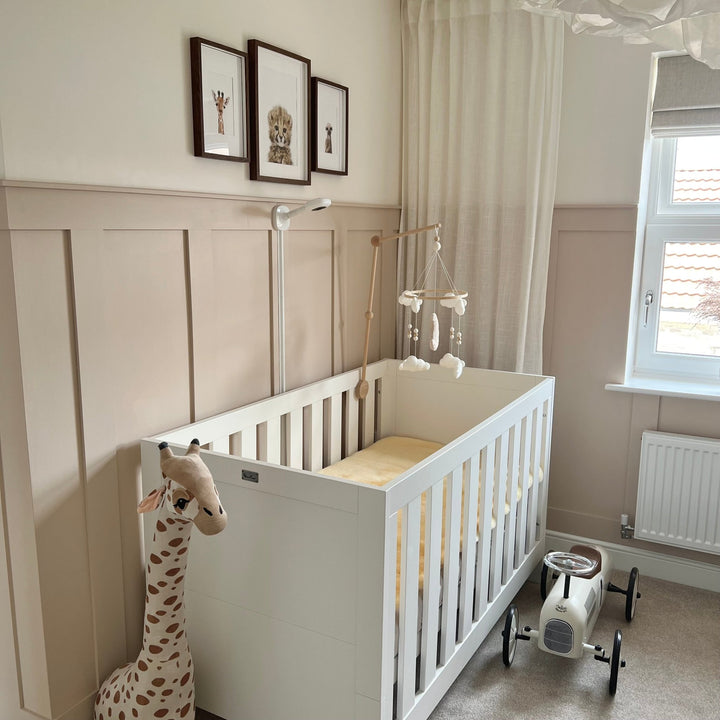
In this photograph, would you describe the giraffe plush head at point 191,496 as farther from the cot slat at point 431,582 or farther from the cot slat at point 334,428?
the cot slat at point 334,428

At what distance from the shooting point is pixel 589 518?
9.91 feet

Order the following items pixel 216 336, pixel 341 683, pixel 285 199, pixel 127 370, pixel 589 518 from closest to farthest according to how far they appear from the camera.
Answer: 1. pixel 341 683
2. pixel 127 370
3. pixel 216 336
4. pixel 285 199
5. pixel 589 518

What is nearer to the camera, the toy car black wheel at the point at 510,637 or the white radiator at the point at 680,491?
the toy car black wheel at the point at 510,637

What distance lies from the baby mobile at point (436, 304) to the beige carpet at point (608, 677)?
37.5 inches

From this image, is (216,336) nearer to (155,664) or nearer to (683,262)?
(155,664)

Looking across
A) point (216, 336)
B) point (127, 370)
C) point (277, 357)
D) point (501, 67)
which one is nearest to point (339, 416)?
point (277, 357)

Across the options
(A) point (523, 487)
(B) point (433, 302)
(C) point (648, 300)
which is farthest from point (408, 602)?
(C) point (648, 300)

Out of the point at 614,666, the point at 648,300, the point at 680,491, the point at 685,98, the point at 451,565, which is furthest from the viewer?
the point at 648,300

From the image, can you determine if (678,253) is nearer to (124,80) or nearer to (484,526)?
(484,526)

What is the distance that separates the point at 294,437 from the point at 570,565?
37.7 inches

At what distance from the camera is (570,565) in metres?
2.15

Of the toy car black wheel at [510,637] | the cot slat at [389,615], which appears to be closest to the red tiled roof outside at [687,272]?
Result: the toy car black wheel at [510,637]

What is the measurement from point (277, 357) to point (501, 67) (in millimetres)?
1432

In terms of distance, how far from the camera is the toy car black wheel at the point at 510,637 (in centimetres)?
227
